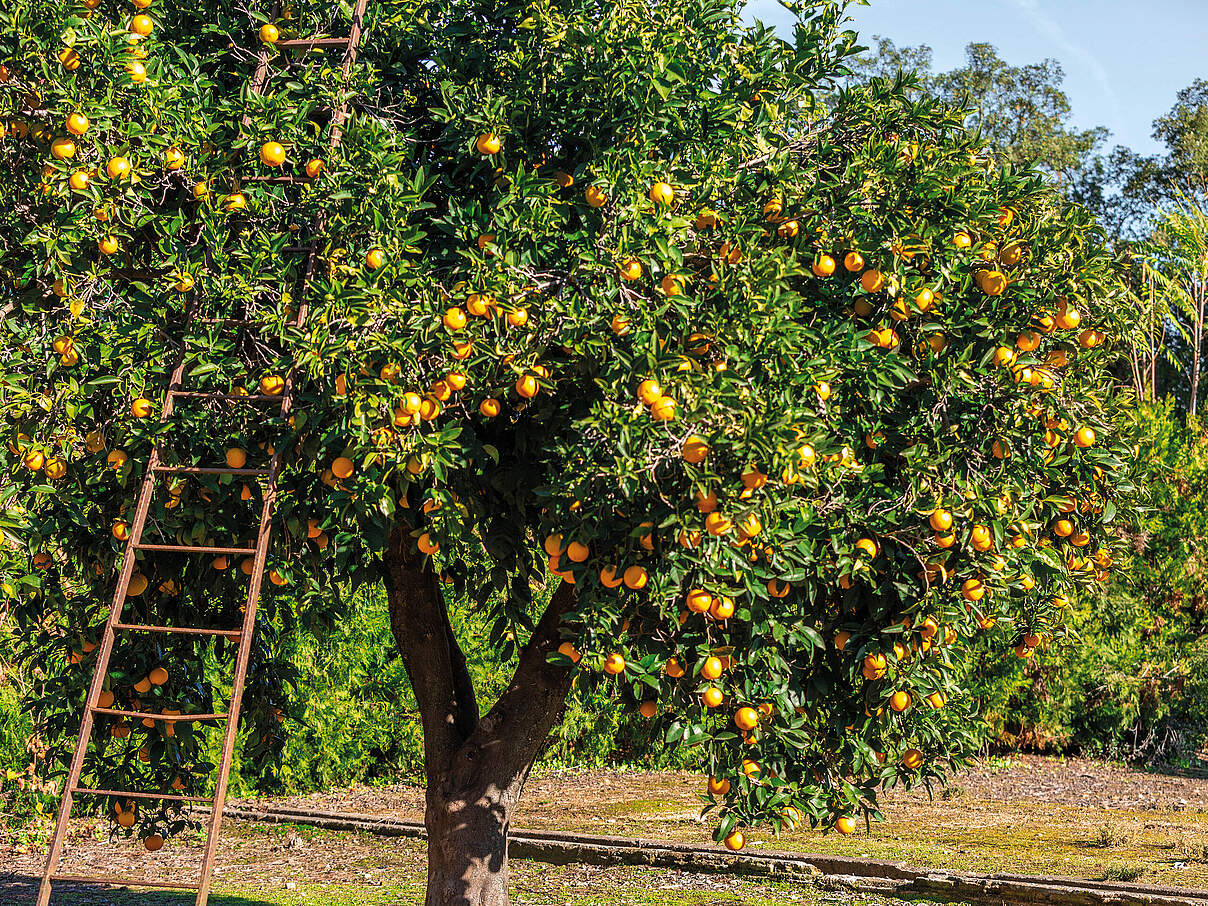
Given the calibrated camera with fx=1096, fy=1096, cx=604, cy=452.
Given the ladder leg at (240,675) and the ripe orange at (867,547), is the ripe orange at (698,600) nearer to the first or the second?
the ripe orange at (867,547)

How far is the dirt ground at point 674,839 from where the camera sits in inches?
251

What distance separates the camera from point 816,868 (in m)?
6.67

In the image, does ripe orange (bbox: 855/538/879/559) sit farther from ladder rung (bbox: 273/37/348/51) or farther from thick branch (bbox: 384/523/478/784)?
ladder rung (bbox: 273/37/348/51)

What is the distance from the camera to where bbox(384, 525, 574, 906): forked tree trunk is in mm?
4508

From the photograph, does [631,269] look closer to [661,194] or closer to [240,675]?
[661,194]

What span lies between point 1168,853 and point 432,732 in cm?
547

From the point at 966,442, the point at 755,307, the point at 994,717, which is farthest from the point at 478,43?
the point at 994,717

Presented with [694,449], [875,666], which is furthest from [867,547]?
[694,449]

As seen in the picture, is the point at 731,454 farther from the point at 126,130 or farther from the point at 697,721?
the point at 126,130

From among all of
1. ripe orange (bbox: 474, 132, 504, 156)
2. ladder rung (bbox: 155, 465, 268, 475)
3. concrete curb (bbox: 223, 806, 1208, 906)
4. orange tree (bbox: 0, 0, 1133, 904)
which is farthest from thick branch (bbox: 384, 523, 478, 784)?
concrete curb (bbox: 223, 806, 1208, 906)

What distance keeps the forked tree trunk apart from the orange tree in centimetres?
64

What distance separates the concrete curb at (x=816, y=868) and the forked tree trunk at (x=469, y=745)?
2527 millimetres

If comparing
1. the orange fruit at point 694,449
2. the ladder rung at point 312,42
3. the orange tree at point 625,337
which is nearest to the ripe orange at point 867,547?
the orange tree at point 625,337

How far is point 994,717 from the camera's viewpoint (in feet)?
37.4
